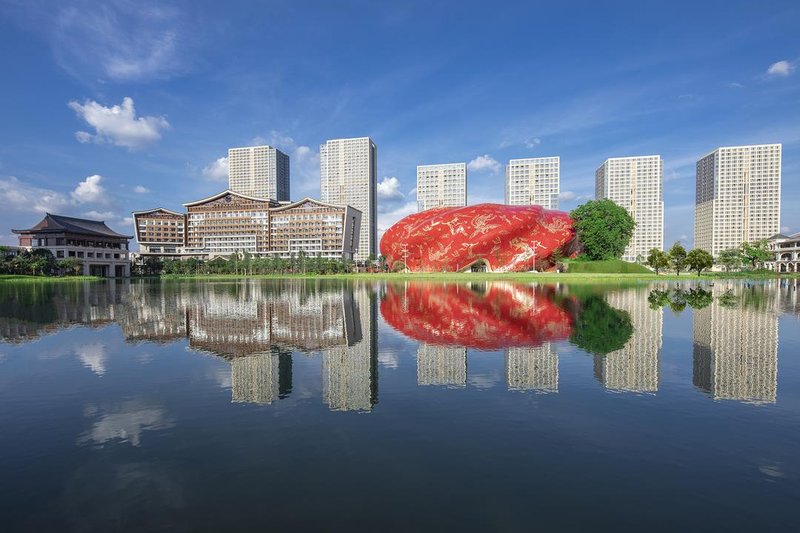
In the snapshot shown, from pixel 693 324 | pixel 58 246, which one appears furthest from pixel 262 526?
pixel 58 246

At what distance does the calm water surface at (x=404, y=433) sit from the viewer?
596 cm

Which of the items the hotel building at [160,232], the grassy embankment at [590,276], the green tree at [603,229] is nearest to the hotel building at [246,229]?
the hotel building at [160,232]

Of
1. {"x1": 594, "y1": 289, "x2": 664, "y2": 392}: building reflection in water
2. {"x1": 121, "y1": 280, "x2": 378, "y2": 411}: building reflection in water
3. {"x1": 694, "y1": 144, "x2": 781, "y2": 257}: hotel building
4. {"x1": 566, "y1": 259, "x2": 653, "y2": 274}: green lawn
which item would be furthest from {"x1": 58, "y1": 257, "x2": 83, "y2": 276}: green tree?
{"x1": 694, "y1": 144, "x2": 781, "y2": 257}: hotel building

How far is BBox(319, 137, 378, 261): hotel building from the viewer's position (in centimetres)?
18838

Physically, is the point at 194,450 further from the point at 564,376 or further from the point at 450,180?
the point at 450,180

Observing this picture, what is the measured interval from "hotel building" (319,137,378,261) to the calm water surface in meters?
172

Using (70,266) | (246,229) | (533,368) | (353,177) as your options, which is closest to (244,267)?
(246,229)

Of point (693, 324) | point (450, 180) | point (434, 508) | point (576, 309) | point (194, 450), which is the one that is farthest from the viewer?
point (450, 180)

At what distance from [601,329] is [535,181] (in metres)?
164

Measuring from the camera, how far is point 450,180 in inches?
7146

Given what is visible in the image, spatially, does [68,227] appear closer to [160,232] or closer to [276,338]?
[160,232]

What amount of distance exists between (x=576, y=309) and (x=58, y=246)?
126 meters

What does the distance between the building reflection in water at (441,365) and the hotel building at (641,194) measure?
7323 inches

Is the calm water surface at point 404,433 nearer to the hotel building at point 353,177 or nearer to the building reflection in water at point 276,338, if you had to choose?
the building reflection in water at point 276,338
